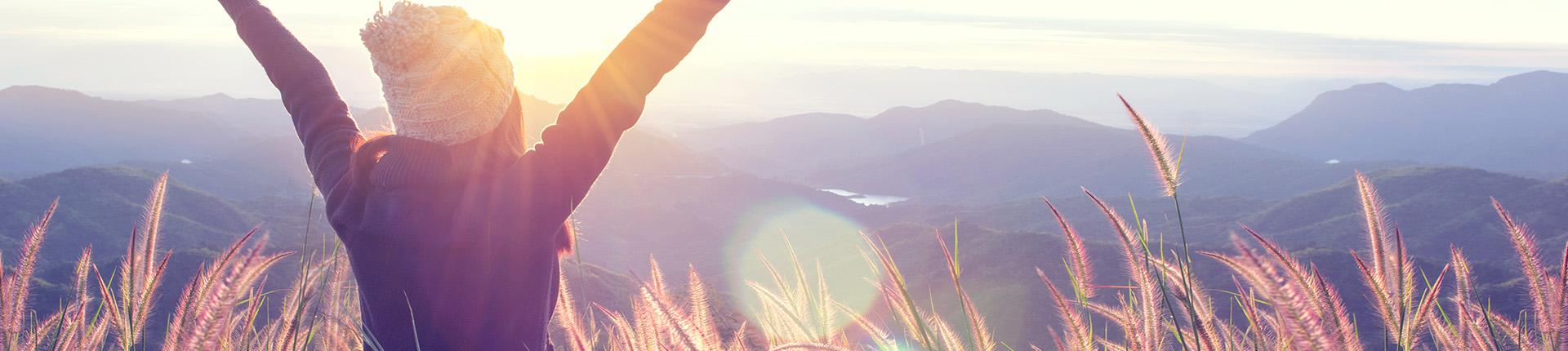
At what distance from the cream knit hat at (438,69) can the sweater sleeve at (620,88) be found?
24cm

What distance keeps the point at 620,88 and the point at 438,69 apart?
419 mm

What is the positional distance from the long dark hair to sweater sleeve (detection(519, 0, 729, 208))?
0.76 feet

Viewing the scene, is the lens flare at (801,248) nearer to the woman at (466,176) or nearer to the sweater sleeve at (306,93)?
the sweater sleeve at (306,93)

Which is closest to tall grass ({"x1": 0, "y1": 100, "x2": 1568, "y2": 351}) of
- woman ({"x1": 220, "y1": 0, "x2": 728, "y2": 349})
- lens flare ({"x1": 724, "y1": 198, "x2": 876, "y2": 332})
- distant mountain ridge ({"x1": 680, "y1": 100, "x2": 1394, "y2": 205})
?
woman ({"x1": 220, "y1": 0, "x2": 728, "y2": 349})

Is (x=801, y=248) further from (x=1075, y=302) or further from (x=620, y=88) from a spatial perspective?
(x=620, y=88)

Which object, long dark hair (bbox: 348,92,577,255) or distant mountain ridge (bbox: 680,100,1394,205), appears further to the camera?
distant mountain ridge (bbox: 680,100,1394,205)

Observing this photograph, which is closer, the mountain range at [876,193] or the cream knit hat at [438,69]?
the cream knit hat at [438,69]

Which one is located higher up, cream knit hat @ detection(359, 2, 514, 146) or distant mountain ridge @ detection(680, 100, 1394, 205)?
cream knit hat @ detection(359, 2, 514, 146)

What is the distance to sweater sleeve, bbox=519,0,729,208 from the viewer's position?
1.73 metres

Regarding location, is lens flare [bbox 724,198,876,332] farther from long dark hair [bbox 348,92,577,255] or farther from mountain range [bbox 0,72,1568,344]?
long dark hair [bbox 348,92,577,255]

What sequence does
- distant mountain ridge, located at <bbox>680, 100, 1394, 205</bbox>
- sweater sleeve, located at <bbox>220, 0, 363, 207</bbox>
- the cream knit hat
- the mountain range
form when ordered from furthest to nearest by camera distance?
distant mountain ridge, located at <bbox>680, 100, 1394, 205</bbox> < the mountain range < sweater sleeve, located at <bbox>220, 0, 363, 207</bbox> < the cream knit hat

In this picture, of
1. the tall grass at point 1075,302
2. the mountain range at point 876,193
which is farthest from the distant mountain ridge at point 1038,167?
the tall grass at point 1075,302

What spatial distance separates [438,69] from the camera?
1908mm

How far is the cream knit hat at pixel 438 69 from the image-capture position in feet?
6.22
